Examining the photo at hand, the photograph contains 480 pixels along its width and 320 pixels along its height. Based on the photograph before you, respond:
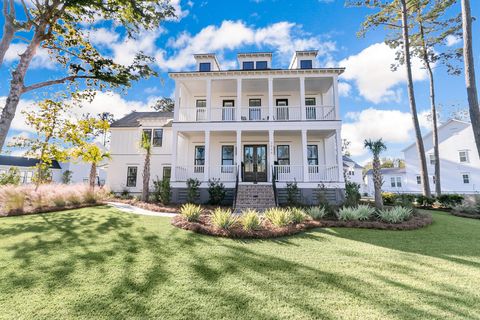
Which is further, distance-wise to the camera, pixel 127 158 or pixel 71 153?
pixel 127 158

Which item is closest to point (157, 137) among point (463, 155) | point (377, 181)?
point (377, 181)

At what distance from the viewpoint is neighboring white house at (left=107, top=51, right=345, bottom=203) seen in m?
13.1

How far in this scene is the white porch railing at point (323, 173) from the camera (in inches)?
509

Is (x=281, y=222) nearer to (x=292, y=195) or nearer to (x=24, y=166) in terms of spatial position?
(x=292, y=195)

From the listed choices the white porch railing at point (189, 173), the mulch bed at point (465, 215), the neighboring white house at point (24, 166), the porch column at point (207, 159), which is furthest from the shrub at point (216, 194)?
the neighboring white house at point (24, 166)

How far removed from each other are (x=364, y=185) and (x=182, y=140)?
1315 inches

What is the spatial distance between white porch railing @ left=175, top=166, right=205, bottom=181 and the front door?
3026mm

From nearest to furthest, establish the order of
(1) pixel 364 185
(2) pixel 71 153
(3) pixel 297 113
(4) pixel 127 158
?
1. (2) pixel 71 153
2. (3) pixel 297 113
3. (4) pixel 127 158
4. (1) pixel 364 185

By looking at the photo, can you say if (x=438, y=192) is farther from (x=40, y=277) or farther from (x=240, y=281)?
(x=40, y=277)

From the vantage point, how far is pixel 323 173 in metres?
14.3

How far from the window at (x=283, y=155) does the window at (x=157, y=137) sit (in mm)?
9825

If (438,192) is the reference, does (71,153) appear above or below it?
above

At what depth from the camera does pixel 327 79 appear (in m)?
13.8

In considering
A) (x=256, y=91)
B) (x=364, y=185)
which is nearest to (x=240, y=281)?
(x=256, y=91)
